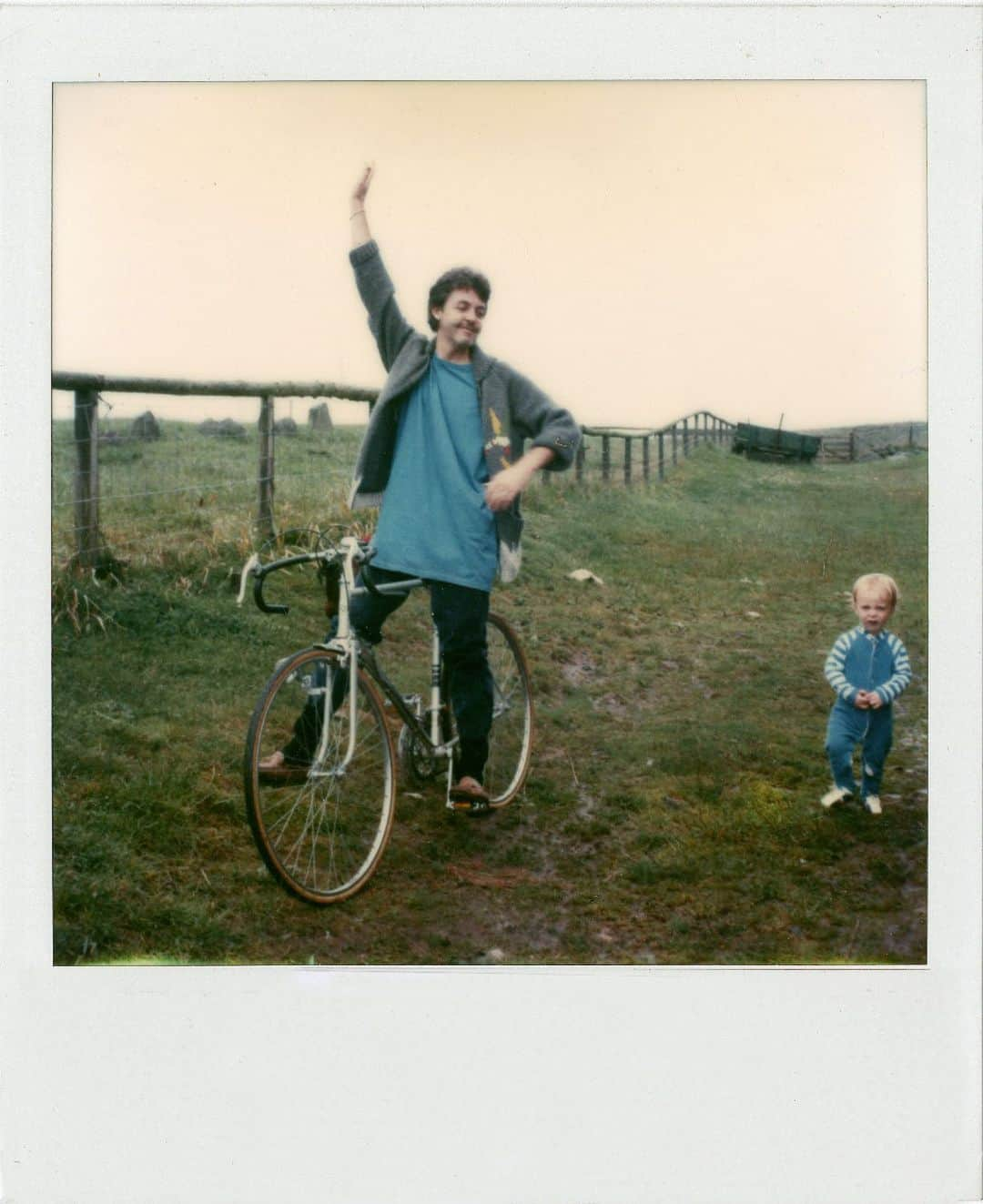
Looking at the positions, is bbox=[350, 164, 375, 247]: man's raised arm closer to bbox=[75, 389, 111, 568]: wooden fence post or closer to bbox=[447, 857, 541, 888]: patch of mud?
bbox=[75, 389, 111, 568]: wooden fence post

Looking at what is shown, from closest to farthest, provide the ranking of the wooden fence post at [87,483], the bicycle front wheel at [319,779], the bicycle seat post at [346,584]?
the bicycle front wheel at [319,779]
the bicycle seat post at [346,584]
the wooden fence post at [87,483]

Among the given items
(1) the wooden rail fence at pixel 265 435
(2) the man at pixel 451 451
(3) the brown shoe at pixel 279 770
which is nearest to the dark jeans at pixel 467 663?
(2) the man at pixel 451 451

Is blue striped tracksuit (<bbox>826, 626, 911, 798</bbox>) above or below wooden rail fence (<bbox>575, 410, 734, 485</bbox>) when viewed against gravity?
below

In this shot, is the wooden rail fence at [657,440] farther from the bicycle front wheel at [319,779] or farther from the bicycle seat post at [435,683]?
A: the bicycle front wheel at [319,779]

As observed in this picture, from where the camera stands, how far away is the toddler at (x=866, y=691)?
13.5 ft

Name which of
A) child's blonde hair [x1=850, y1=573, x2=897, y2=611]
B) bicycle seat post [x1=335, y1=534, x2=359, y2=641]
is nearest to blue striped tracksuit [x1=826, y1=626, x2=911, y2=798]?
child's blonde hair [x1=850, y1=573, x2=897, y2=611]

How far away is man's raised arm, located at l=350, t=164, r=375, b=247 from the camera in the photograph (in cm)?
404

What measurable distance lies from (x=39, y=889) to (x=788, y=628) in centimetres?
280

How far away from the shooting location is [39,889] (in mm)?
4082

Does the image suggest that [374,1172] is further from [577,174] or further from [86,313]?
[577,174]

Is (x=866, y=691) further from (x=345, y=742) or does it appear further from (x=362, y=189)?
(x=362, y=189)

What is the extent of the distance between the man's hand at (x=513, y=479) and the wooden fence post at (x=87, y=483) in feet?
4.52

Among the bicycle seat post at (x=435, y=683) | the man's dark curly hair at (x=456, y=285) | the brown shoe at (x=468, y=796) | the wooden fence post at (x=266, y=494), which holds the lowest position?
the brown shoe at (x=468, y=796)

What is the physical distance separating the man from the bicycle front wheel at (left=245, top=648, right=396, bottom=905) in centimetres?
36
